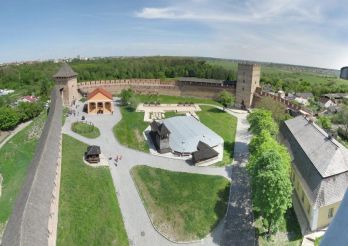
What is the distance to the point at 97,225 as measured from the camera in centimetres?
2072

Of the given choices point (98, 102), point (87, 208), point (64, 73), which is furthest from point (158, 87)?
point (87, 208)

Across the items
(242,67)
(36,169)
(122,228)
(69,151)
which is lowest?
(122,228)

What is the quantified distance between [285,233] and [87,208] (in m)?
14.6

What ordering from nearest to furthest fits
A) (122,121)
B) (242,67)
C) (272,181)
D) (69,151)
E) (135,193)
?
(272,181)
(135,193)
(69,151)
(122,121)
(242,67)

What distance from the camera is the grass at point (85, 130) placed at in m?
35.7

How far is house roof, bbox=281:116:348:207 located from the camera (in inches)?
800

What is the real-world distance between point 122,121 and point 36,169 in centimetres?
2553

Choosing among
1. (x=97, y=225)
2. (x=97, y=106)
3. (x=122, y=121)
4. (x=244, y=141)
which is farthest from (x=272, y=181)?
(x=97, y=106)

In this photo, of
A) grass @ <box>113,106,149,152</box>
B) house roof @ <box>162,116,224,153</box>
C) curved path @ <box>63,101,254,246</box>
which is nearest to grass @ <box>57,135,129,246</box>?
curved path @ <box>63,101,254,246</box>

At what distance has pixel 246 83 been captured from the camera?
5453 centimetres

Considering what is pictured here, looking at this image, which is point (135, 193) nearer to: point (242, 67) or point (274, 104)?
point (274, 104)

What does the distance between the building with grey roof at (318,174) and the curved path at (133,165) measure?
5209mm

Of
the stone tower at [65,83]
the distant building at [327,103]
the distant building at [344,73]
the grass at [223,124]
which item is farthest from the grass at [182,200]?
the distant building at [327,103]

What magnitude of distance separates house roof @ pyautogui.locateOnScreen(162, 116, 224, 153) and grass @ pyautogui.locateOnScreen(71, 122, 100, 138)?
30.2 feet
